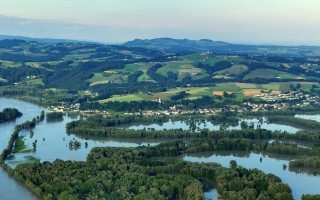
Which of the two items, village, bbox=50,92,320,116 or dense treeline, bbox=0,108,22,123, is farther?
village, bbox=50,92,320,116

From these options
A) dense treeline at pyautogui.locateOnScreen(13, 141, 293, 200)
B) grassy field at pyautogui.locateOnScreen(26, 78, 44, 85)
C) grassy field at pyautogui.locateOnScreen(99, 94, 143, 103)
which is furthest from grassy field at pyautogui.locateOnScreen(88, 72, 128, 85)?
dense treeline at pyautogui.locateOnScreen(13, 141, 293, 200)

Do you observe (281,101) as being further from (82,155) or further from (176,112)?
(82,155)

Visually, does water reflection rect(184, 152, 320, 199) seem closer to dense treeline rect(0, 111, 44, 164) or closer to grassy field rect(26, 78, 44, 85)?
dense treeline rect(0, 111, 44, 164)

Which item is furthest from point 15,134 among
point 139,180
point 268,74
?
point 268,74

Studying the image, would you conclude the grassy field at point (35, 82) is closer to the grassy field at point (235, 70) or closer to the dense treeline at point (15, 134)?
the dense treeline at point (15, 134)

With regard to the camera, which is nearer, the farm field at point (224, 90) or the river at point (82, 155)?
the river at point (82, 155)

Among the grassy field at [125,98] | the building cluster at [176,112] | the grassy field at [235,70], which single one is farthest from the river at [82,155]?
the grassy field at [235,70]

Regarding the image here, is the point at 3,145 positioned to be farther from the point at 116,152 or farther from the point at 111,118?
the point at 111,118

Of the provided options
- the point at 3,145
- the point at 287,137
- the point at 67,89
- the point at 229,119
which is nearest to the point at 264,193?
the point at 287,137
